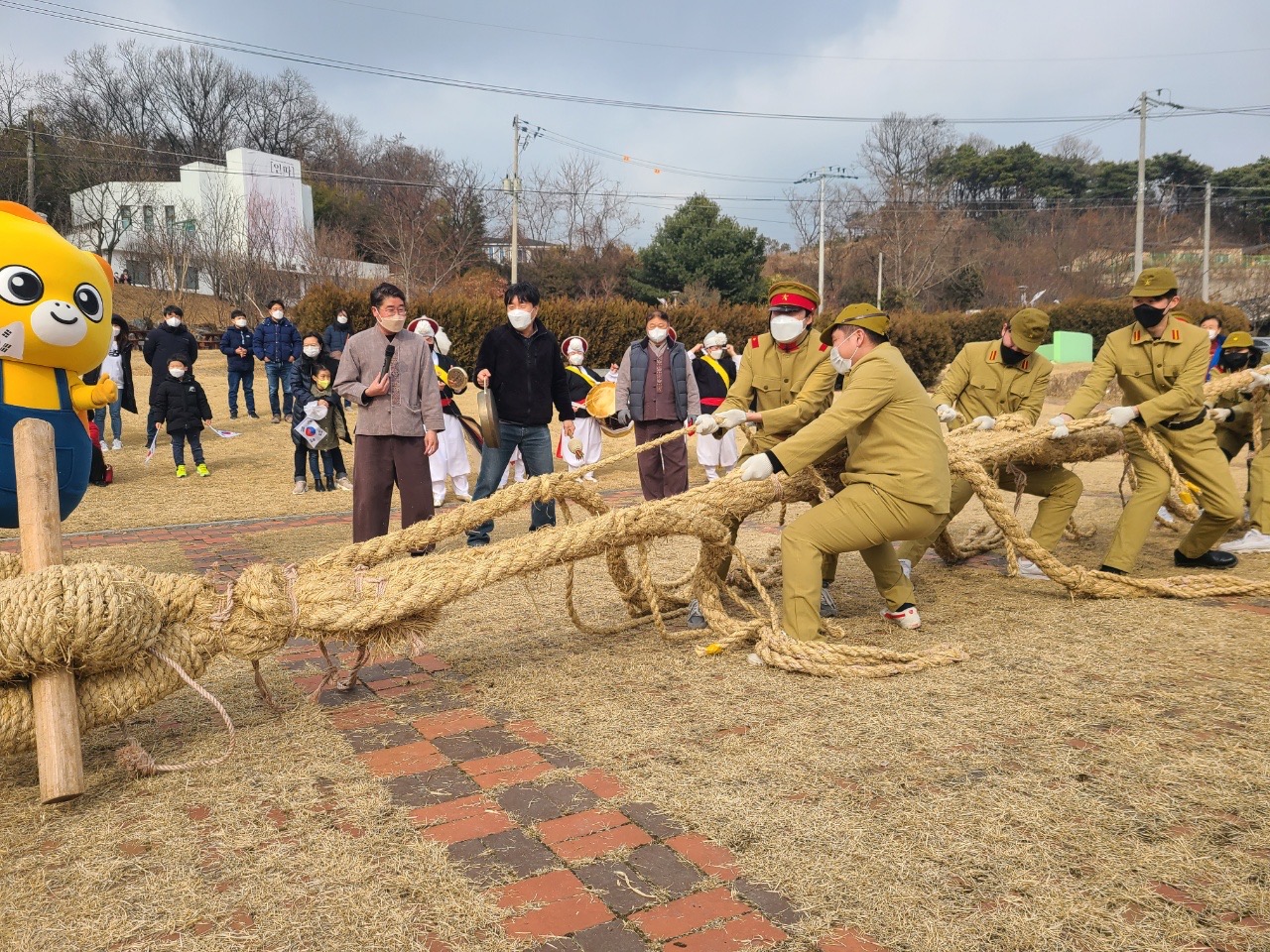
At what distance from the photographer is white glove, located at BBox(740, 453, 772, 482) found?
14.5ft

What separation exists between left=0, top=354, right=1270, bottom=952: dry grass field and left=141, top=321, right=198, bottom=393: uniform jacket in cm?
854

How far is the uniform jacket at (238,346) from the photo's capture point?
16547mm

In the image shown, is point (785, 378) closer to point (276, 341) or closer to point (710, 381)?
point (710, 381)

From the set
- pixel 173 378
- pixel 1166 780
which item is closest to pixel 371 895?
pixel 1166 780

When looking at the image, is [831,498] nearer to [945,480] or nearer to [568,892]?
[945,480]

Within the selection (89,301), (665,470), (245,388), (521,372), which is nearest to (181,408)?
(521,372)

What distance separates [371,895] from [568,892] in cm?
51

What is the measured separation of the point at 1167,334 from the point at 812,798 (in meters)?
4.39

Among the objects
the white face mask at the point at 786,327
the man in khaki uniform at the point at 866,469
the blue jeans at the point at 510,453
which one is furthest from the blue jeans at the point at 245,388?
the man in khaki uniform at the point at 866,469

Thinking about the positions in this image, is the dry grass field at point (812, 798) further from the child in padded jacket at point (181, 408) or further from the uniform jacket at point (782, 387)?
the child in padded jacket at point (181, 408)

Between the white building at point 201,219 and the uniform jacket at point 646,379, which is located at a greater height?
the white building at point 201,219

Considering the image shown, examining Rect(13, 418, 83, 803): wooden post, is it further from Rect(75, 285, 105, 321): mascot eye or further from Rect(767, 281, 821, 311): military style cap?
Rect(767, 281, 821, 311): military style cap

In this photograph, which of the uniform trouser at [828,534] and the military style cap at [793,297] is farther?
the military style cap at [793,297]

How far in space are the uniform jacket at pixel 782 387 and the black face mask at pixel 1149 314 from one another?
80.7 inches
